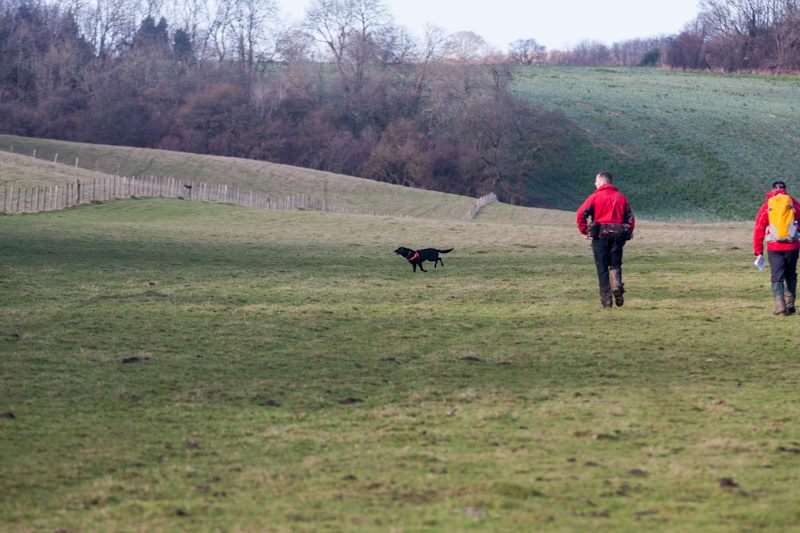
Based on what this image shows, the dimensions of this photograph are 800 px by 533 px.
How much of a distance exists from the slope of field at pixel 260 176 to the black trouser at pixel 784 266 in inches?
2055

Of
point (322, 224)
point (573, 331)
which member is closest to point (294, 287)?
point (573, 331)

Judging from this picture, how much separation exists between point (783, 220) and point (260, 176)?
70031 mm

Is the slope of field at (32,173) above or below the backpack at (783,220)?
below

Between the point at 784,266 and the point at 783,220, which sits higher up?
the point at 783,220

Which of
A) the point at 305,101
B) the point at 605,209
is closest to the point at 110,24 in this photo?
the point at 305,101

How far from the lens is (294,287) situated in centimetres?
2266

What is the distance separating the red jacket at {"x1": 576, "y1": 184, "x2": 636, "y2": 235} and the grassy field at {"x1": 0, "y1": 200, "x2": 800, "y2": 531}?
4.77 ft

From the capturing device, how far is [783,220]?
18.8 m

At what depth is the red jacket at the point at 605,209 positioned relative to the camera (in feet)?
62.5

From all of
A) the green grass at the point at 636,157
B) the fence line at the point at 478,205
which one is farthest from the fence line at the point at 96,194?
the green grass at the point at 636,157

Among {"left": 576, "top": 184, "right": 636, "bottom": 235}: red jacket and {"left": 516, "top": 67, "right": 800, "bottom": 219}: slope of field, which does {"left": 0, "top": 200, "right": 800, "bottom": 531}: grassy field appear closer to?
{"left": 576, "top": 184, "right": 636, "bottom": 235}: red jacket

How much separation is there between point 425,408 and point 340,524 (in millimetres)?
3983

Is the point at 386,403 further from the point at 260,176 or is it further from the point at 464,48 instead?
the point at 464,48

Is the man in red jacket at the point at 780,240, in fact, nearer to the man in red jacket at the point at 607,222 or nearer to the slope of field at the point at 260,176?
the man in red jacket at the point at 607,222
